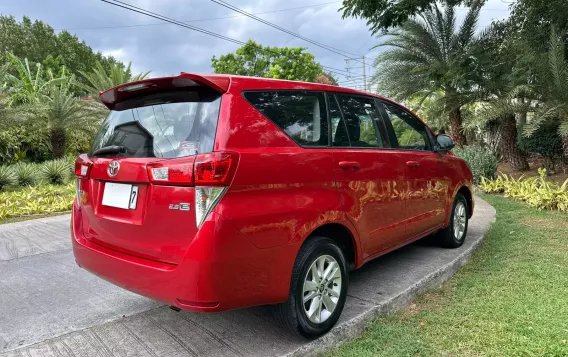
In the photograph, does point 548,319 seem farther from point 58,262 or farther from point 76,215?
point 58,262

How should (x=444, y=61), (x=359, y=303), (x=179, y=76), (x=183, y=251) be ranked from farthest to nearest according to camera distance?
(x=444, y=61) < (x=359, y=303) < (x=179, y=76) < (x=183, y=251)

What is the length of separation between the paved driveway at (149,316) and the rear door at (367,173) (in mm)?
432

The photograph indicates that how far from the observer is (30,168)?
12.2 m

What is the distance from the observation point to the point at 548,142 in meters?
9.18

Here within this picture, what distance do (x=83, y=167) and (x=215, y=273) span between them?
1.39 m

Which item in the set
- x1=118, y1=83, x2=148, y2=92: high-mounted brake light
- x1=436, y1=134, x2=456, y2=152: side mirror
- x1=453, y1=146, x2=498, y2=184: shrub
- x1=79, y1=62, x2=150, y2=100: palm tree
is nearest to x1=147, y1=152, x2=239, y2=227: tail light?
x1=118, y1=83, x2=148, y2=92: high-mounted brake light

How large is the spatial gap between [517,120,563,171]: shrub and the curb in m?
6.35

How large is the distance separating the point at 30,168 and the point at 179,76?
12.1 metres

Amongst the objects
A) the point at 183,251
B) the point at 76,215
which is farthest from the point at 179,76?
the point at 76,215

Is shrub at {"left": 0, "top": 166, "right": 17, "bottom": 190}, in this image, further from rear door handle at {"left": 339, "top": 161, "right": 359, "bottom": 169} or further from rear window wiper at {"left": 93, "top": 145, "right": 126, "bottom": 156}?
rear door handle at {"left": 339, "top": 161, "right": 359, "bottom": 169}

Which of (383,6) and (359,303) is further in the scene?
(383,6)

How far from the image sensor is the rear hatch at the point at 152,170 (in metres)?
2.18

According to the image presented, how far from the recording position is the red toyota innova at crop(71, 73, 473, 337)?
2.14 m

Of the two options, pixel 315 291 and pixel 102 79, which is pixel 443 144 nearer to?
pixel 315 291
